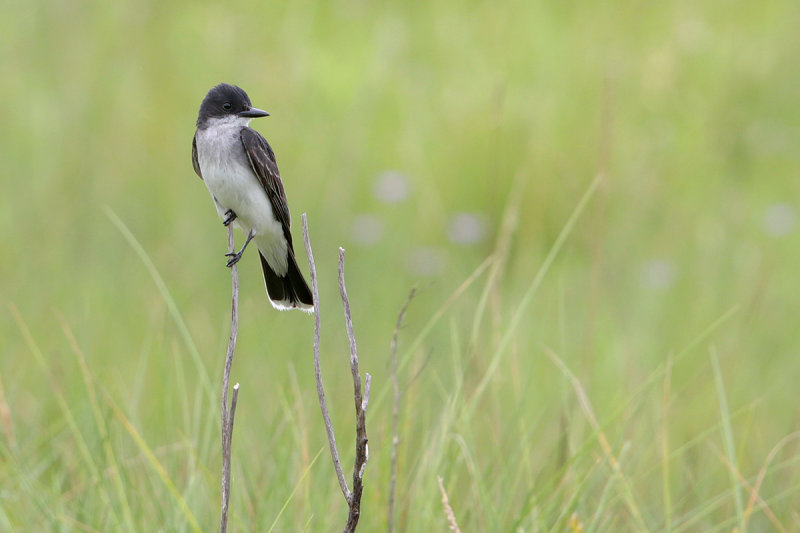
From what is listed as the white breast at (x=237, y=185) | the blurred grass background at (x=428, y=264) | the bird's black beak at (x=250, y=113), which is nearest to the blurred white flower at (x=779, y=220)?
the blurred grass background at (x=428, y=264)

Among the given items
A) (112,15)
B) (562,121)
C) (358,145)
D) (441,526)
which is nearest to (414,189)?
(358,145)

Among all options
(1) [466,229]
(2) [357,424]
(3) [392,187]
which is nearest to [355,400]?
(2) [357,424]

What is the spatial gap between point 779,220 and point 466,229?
2.00m

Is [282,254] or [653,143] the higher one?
[282,254]

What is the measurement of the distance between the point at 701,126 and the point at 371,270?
10.3 feet

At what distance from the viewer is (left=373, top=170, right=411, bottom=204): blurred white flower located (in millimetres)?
6537

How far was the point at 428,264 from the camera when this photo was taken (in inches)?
235

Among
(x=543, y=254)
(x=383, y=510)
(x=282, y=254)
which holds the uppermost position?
(x=282, y=254)

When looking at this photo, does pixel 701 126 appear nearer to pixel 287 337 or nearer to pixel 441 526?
Result: pixel 287 337

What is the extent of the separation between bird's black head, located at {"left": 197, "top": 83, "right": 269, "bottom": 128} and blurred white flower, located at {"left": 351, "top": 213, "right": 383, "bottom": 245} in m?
3.29

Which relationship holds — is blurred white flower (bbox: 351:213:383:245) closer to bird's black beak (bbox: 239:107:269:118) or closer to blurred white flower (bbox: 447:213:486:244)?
blurred white flower (bbox: 447:213:486:244)

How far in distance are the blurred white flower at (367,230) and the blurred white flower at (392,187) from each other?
16 cm

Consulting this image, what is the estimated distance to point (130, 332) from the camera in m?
5.11

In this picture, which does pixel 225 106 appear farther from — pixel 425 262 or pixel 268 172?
pixel 425 262
